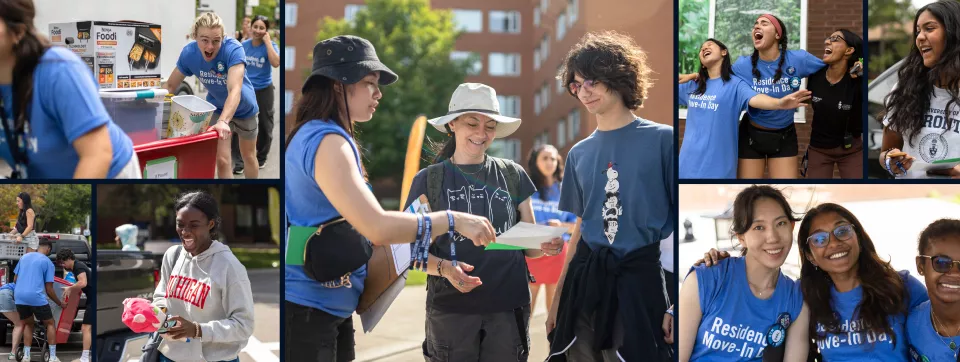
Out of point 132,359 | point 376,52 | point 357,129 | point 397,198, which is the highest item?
point 376,52

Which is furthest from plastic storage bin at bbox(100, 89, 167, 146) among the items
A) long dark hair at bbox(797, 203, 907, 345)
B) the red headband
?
long dark hair at bbox(797, 203, 907, 345)

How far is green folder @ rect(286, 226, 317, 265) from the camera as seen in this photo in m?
3.40

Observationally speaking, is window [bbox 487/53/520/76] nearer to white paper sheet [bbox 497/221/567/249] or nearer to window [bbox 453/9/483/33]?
window [bbox 453/9/483/33]

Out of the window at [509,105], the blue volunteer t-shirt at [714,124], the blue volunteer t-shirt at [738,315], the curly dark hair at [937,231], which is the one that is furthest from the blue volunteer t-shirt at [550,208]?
the curly dark hair at [937,231]

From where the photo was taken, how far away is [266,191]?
356 cm

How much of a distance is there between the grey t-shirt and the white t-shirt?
5.91 feet

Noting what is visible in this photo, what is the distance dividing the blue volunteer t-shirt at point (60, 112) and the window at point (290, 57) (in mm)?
773

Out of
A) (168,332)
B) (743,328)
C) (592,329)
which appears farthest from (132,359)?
(743,328)

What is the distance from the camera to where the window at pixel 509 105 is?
3.75 m

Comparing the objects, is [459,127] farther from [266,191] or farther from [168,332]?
[168,332]

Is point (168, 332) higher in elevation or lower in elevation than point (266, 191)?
lower

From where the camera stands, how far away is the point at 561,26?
13.4ft

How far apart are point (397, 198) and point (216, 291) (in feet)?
2.79

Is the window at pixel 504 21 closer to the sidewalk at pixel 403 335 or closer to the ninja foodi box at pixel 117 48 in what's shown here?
the sidewalk at pixel 403 335
